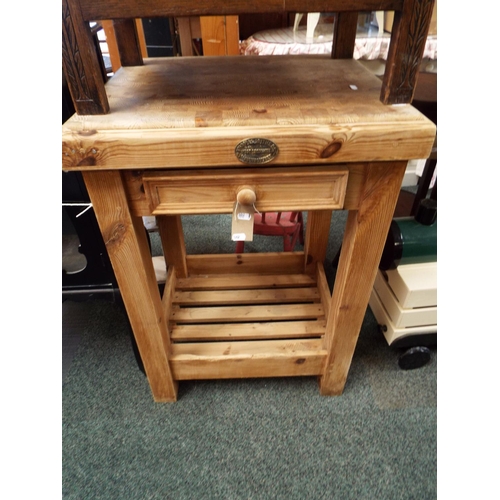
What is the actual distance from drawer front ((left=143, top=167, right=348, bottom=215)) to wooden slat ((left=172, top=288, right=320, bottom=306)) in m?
0.55

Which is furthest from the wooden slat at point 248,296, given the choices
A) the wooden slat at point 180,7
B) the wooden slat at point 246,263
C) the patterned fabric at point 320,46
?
the patterned fabric at point 320,46

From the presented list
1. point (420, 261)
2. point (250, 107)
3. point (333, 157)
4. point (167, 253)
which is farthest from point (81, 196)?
point (420, 261)

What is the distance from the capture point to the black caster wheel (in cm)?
105

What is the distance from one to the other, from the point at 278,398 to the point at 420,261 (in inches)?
22.4

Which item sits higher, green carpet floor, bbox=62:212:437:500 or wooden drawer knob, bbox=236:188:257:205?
wooden drawer knob, bbox=236:188:257:205

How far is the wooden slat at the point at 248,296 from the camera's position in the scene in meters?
1.12

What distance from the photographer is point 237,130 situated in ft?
1.76

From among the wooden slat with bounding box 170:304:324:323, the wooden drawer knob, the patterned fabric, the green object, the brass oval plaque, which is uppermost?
the brass oval plaque

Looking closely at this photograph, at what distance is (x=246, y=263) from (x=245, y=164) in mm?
716

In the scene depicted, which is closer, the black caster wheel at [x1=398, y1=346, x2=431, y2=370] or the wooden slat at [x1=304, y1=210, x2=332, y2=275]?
the black caster wheel at [x1=398, y1=346, x2=431, y2=370]

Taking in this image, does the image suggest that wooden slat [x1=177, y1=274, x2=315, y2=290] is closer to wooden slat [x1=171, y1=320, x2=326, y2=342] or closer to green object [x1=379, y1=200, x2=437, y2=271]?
wooden slat [x1=171, y1=320, x2=326, y2=342]

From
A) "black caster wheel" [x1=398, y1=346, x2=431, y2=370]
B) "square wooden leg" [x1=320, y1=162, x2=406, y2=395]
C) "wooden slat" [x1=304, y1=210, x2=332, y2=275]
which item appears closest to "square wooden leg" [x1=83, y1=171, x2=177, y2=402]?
"square wooden leg" [x1=320, y1=162, x2=406, y2=395]

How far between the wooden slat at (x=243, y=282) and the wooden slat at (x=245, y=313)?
0.09 metres

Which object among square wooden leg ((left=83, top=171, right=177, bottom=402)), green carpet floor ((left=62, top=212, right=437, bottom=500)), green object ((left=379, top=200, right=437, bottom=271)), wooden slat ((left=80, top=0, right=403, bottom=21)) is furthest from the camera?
green object ((left=379, top=200, right=437, bottom=271))
